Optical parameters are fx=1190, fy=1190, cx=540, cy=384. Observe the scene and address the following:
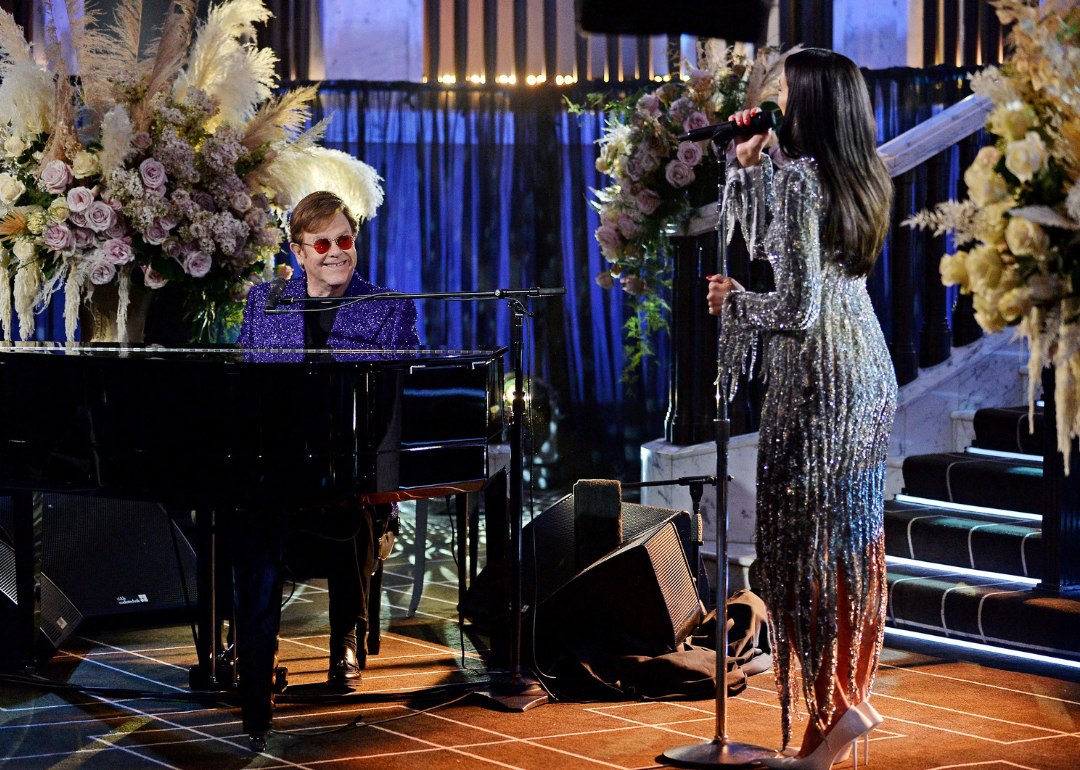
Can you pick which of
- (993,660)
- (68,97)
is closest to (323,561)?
(68,97)

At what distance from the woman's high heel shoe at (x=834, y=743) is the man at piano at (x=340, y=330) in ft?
4.65

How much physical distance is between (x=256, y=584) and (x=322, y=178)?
2108mm

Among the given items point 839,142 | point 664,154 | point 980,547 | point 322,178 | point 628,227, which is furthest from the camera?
point 628,227

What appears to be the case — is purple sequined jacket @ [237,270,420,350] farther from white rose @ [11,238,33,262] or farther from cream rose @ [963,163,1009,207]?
cream rose @ [963,163,1009,207]

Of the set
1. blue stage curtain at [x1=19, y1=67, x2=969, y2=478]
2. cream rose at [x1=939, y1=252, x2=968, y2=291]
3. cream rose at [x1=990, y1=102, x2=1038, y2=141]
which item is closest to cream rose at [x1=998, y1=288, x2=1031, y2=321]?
cream rose at [x1=939, y1=252, x2=968, y2=291]

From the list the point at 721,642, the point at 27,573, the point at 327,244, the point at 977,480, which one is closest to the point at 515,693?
the point at 721,642

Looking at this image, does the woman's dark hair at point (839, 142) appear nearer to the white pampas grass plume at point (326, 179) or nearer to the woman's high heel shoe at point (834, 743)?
the woman's high heel shoe at point (834, 743)

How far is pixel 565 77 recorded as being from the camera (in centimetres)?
802

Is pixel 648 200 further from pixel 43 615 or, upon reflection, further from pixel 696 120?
pixel 43 615

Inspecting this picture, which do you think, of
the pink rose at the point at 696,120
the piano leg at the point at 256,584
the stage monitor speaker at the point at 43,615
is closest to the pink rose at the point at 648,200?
the pink rose at the point at 696,120

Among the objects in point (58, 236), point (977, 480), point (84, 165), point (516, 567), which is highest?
point (84, 165)

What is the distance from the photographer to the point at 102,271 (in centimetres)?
403

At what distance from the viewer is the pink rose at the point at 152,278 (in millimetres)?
4094

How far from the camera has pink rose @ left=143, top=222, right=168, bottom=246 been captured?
13.1ft
